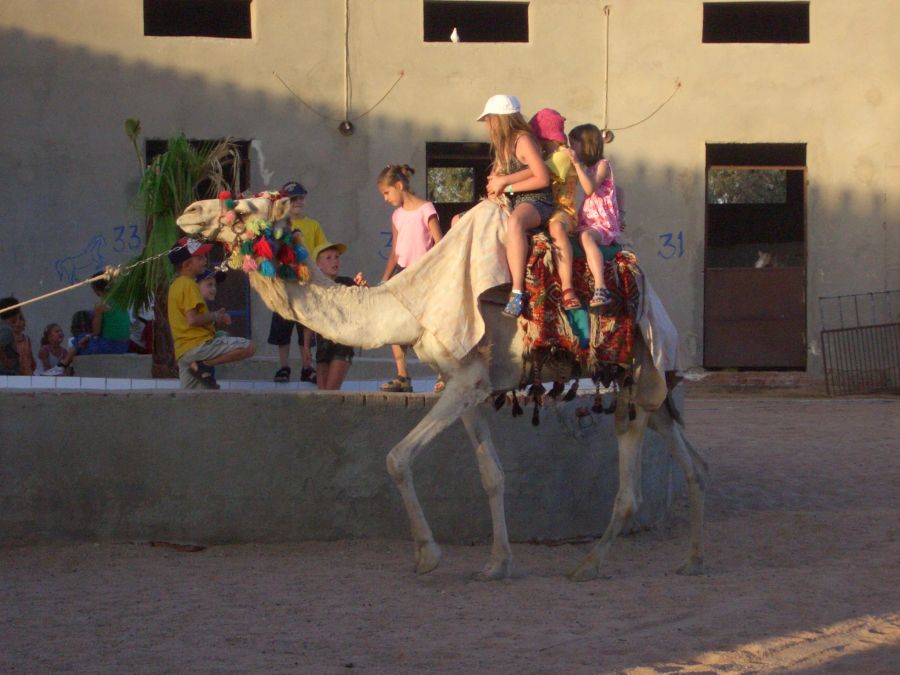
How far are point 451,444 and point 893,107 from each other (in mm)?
12800

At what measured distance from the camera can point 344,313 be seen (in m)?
7.56

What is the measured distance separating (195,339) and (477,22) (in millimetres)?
13400

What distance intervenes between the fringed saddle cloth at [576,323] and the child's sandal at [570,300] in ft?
0.17

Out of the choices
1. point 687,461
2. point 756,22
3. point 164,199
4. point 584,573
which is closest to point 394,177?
point 164,199

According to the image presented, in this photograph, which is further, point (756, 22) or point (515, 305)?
point (756, 22)

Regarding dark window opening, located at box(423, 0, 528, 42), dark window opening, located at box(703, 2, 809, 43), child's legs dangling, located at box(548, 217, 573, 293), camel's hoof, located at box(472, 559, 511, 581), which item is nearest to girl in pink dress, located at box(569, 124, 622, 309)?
child's legs dangling, located at box(548, 217, 573, 293)

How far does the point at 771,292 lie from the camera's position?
19.5 metres

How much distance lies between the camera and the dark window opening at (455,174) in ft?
62.9

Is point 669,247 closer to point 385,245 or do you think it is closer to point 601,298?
point 385,245

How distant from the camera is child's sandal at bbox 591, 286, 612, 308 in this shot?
7457 millimetres

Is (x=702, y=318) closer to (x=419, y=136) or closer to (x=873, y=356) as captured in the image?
(x=873, y=356)

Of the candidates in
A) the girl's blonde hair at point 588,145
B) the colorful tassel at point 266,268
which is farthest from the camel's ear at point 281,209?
the girl's blonde hair at point 588,145

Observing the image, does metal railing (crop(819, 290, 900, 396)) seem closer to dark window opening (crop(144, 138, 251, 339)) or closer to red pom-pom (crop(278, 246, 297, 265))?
dark window opening (crop(144, 138, 251, 339))

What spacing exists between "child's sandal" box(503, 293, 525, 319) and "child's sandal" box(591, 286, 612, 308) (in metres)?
0.39
